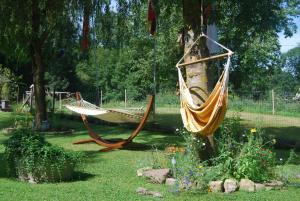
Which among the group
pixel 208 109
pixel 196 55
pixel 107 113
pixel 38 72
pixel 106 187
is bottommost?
pixel 106 187

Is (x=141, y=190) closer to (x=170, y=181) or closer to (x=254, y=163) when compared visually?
(x=170, y=181)

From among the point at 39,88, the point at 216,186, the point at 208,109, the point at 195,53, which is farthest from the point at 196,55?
the point at 39,88

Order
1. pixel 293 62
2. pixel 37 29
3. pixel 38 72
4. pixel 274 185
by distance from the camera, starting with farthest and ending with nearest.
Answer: pixel 293 62
pixel 38 72
pixel 37 29
pixel 274 185

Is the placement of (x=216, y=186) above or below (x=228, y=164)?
below

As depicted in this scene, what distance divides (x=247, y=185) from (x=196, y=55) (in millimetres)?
2478

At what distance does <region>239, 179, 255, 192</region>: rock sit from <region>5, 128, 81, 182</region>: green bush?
7.69 feet

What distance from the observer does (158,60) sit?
28875 mm

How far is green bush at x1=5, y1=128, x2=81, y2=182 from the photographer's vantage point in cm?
689

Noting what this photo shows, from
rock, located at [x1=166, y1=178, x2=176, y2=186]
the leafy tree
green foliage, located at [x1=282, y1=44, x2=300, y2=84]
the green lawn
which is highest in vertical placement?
green foliage, located at [x1=282, y1=44, x2=300, y2=84]

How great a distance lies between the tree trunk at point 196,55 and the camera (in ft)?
26.3

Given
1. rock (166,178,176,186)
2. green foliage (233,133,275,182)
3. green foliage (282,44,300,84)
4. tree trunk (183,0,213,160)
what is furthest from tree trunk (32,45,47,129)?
green foliage (282,44,300,84)

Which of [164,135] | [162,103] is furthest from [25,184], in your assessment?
[162,103]

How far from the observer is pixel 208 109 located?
6.85 metres

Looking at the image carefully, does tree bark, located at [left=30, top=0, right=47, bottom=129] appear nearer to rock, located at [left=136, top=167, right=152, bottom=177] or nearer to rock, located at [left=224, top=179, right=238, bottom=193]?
rock, located at [left=136, top=167, right=152, bottom=177]
